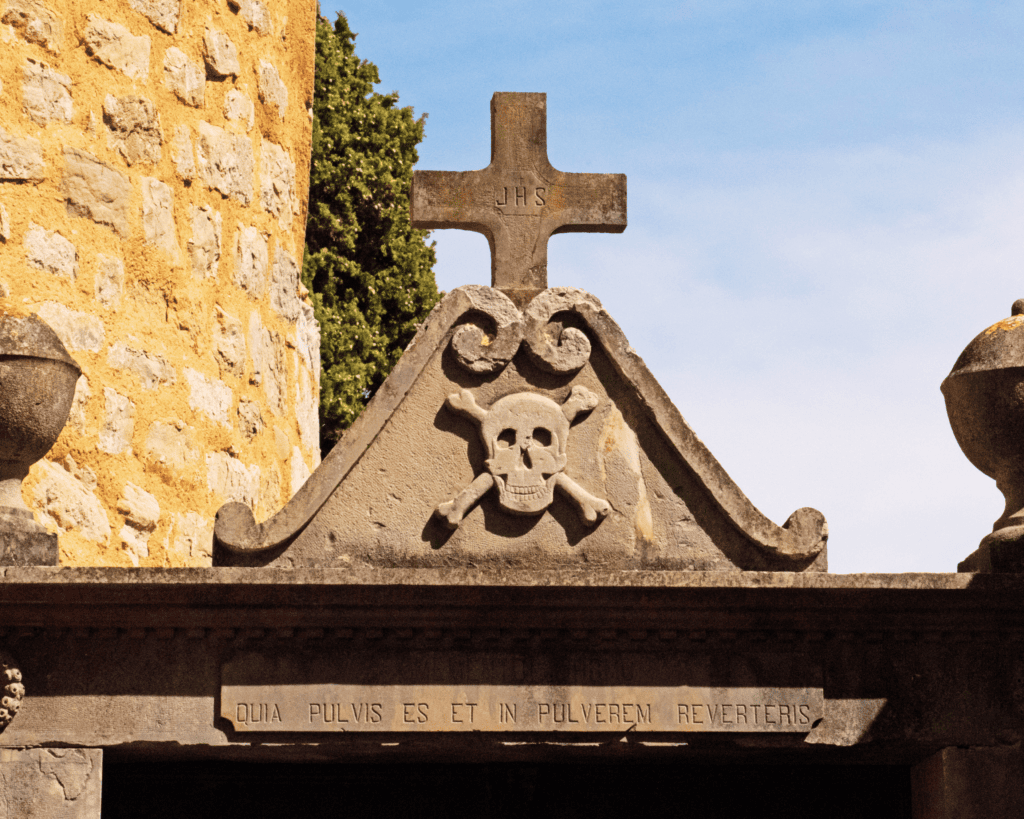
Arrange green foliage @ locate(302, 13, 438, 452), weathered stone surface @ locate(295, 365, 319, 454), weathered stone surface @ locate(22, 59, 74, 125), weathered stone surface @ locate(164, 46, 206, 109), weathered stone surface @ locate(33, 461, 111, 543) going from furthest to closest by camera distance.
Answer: green foliage @ locate(302, 13, 438, 452)
weathered stone surface @ locate(295, 365, 319, 454)
weathered stone surface @ locate(164, 46, 206, 109)
weathered stone surface @ locate(22, 59, 74, 125)
weathered stone surface @ locate(33, 461, 111, 543)

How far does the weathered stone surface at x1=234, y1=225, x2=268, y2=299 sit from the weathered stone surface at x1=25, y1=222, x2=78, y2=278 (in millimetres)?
1061

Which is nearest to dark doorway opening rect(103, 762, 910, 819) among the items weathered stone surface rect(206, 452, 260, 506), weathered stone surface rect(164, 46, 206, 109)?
weathered stone surface rect(206, 452, 260, 506)

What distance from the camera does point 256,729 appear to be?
4.39m

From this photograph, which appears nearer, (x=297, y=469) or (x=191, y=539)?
(x=191, y=539)

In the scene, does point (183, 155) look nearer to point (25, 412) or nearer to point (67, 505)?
point (67, 505)

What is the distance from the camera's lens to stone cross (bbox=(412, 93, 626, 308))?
495 centimetres

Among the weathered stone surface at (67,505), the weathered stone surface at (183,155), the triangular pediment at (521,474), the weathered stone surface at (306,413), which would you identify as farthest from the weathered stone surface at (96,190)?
the triangular pediment at (521,474)

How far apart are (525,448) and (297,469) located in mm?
3041

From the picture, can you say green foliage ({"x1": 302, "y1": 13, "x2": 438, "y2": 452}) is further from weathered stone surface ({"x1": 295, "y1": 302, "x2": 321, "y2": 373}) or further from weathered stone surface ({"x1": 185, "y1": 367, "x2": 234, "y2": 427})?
weathered stone surface ({"x1": 185, "y1": 367, "x2": 234, "y2": 427})

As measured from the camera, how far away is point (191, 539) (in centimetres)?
627

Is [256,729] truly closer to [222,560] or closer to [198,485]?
[222,560]

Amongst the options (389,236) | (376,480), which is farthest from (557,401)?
(389,236)

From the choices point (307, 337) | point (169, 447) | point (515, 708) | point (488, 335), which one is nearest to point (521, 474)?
point (488, 335)

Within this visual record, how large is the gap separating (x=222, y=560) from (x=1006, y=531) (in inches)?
102
